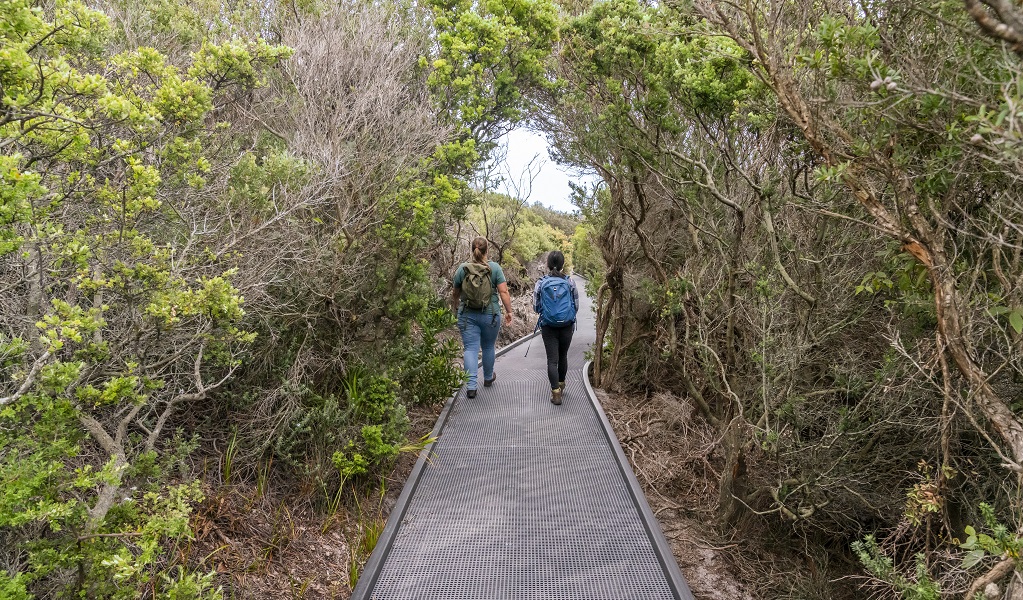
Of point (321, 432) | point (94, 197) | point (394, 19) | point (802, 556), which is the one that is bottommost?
point (802, 556)

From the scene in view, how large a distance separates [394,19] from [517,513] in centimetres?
758

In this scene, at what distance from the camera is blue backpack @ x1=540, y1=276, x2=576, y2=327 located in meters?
6.04

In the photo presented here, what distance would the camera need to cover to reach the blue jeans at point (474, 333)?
6.20 m

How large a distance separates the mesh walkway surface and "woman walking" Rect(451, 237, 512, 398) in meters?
0.81

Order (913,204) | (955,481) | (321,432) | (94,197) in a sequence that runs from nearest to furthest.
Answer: (913,204), (94,197), (955,481), (321,432)

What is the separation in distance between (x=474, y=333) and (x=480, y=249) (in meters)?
0.98

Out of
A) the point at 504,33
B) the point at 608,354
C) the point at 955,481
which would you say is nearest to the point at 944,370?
the point at 955,481

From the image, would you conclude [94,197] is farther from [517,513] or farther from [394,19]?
[394,19]

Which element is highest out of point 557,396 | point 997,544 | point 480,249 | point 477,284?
point 480,249

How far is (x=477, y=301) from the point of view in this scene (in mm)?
6020

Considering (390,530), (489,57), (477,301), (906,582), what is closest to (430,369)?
(477,301)

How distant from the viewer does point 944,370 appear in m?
2.54

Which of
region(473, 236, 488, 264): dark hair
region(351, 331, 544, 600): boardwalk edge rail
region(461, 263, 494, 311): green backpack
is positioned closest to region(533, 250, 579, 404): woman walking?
region(461, 263, 494, 311): green backpack

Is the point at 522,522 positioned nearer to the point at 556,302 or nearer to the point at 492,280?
the point at 556,302
